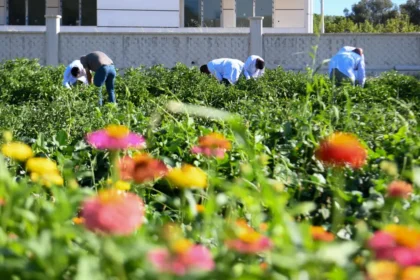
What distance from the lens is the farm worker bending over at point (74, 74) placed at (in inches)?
506

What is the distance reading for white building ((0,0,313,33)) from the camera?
76.1 feet

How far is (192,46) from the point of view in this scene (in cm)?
1905

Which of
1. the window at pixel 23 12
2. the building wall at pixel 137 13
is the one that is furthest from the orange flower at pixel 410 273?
the window at pixel 23 12

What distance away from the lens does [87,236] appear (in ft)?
4.93

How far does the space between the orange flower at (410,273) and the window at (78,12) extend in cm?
2357

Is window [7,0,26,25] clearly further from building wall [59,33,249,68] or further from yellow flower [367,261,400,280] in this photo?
yellow flower [367,261,400,280]

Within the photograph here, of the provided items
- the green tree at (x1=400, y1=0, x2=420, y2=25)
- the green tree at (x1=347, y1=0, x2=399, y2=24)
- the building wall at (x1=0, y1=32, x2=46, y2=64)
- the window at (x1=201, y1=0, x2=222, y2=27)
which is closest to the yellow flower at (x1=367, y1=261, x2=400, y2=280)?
the building wall at (x1=0, y1=32, x2=46, y2=64)

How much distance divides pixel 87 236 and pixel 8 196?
0.43 m

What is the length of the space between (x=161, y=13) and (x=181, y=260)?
22387 mm

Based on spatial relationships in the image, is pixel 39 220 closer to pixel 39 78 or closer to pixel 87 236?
pixel 87 236

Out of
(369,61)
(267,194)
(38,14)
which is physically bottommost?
(267,194)

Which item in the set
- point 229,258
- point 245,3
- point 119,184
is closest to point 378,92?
point 119,184

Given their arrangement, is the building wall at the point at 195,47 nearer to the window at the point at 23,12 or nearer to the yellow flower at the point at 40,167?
the window at the point at 23,12

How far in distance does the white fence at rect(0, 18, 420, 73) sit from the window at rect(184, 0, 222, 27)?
17.8 feet
